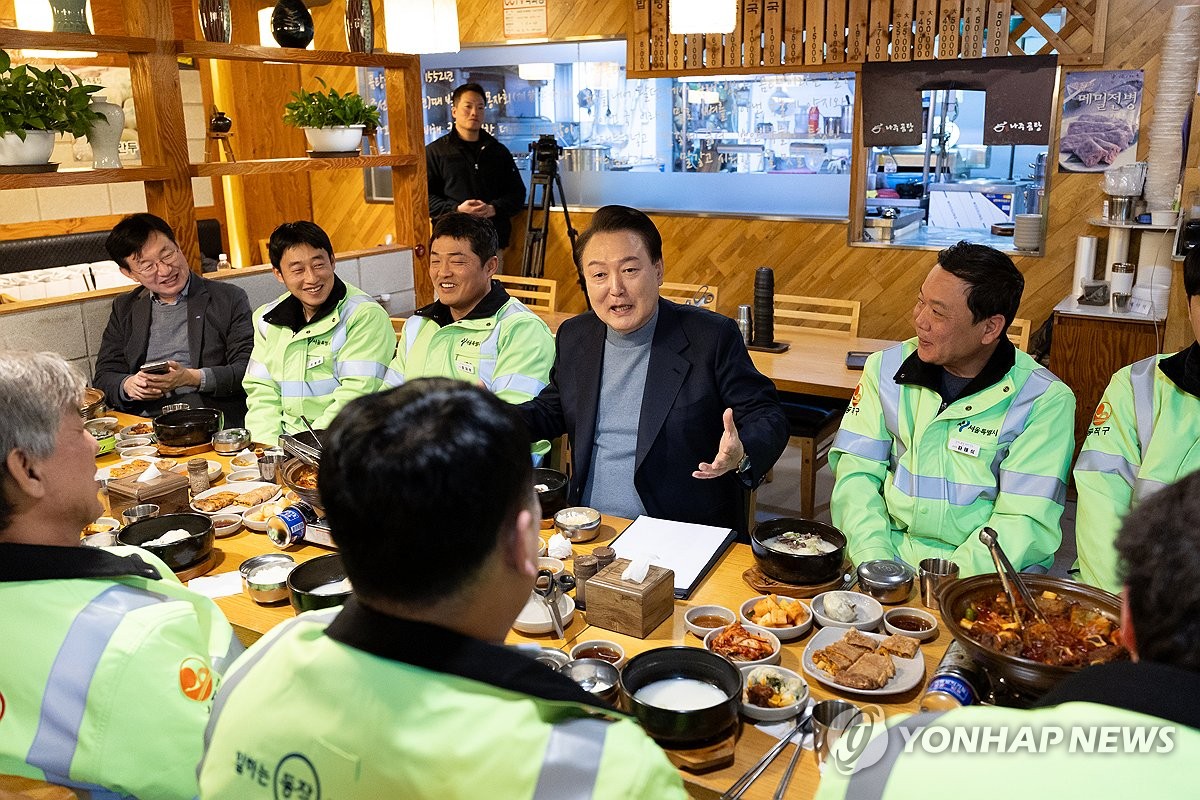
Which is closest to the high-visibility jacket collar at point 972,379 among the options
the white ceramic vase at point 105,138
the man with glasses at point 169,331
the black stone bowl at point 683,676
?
the black stone bowl at point 683,676

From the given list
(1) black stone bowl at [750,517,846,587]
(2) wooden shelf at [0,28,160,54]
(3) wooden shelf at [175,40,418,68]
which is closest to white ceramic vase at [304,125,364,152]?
(3) wooden shelf at [175,40,418,68]

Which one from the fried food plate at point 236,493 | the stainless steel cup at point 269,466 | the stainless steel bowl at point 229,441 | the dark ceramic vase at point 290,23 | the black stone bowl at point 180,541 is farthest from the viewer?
the dark ceramic vase at point 290,23

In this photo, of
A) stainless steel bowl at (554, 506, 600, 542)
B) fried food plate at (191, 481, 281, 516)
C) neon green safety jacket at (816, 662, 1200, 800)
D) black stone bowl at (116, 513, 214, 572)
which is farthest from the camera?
fried food plate at (191, 481, 281, 516)

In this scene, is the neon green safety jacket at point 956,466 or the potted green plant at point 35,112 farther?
the potted green plant at point 35,112

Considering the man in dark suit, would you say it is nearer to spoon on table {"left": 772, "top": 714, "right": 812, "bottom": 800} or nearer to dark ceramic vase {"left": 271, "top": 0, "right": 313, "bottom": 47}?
spoon on table {"left": 772, "top": 714, "right": 812, "bottom": 800}

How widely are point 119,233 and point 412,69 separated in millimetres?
1882

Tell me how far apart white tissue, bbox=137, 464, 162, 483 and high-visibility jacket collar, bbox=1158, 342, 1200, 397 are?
8.31ft

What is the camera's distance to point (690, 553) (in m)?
2.09

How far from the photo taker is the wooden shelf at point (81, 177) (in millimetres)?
3398

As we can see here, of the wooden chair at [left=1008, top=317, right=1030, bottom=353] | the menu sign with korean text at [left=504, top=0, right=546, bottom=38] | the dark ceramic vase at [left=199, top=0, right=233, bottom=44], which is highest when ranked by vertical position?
the menu sign with korean text at [left=504, top=0, right=546, bottom=38]

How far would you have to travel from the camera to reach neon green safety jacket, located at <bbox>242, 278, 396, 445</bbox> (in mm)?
3398

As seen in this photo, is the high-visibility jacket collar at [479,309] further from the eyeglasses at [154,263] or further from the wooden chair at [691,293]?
the wooden chair at [691,293]

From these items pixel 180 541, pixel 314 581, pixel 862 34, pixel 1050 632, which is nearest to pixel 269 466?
pixel 180 541

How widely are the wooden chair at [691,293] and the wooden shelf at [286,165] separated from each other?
1.55 meters
